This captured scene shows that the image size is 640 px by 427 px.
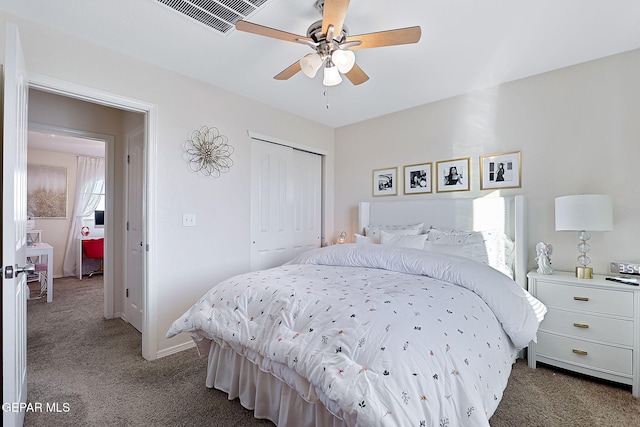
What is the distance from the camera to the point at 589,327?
220 cm

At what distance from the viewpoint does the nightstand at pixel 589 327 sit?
2.06m

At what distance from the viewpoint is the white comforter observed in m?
1.05

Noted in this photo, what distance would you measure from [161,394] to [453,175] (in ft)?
10.4

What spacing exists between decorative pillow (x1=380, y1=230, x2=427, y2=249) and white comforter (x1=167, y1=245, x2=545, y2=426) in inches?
24.1

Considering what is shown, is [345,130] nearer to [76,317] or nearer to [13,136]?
[13,136]

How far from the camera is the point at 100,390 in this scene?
6.74 feet

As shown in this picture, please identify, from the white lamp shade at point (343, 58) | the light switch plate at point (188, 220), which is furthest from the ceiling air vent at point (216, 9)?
the light switch plate at point (188, 220)

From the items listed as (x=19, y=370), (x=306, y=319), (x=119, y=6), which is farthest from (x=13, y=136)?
(x=306, y=319)

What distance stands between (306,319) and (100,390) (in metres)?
1.69

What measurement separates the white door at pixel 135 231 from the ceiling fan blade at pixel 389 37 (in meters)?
2.56

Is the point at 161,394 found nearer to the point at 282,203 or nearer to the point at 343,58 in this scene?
the point at 282,203

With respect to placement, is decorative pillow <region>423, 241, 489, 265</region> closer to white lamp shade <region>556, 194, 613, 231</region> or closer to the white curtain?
white lamp shade <region>556, 194, 613, 231</region>

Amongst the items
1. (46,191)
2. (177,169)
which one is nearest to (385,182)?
(177,169)

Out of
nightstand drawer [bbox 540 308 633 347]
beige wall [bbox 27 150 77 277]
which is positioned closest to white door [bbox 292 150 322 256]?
nightstand drawer [bbox 540 308 633 347]
